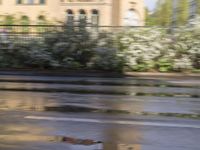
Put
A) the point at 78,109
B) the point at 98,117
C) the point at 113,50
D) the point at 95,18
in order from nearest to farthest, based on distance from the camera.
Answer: the point at 98,117, the point at 78,109, the point at 113,50, the point at 95,18

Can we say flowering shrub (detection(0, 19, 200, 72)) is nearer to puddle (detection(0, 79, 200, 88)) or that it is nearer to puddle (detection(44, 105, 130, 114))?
puddle (detection(0, 79, 200, 88))

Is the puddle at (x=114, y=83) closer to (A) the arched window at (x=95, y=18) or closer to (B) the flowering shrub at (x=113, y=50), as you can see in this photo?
(B) the flowering shrub at (x=113, y=50)

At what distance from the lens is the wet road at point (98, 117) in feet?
22.7

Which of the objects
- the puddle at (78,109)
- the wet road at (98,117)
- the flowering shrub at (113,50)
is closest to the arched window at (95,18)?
the flowering shrub at (113,50)

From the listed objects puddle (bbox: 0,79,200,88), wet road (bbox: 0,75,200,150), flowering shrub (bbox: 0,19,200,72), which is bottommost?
puddle (bbox: 0,79,200,88)

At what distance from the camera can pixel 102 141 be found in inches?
274

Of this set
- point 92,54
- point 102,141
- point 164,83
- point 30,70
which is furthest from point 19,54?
point 102,141

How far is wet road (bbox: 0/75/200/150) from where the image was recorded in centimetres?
691

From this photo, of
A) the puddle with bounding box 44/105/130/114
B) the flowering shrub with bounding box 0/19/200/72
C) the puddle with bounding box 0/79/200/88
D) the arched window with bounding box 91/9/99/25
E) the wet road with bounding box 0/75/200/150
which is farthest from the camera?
the arched window with bounding box 91/9/99/25

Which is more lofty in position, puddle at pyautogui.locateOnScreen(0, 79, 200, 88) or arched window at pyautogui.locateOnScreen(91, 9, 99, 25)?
arched window at pyautogui.locateOnScreen(91, 9, 99, 25)

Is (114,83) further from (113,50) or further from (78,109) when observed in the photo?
(78,109)

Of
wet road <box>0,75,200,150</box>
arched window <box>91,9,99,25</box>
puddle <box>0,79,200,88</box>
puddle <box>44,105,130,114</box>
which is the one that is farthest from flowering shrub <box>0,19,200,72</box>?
puddle <box>44,105,130,114</box>

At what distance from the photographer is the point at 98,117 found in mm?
8852

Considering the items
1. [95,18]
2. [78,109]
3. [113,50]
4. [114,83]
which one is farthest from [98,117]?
[95,18]
